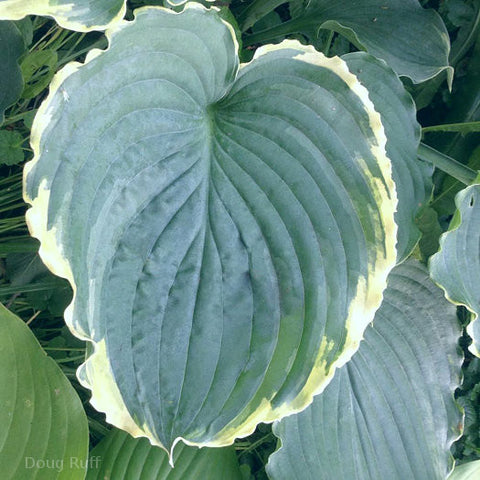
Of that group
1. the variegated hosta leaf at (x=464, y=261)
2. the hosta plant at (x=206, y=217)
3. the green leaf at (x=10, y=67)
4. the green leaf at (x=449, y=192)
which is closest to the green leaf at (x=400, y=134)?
the variegated hosta leaf at (x=464, y=261)

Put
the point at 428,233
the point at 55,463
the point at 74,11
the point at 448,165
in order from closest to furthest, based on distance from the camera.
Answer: the point at 74,11 → the point at 55,463 → the point at 448,165 → the point at 428,233

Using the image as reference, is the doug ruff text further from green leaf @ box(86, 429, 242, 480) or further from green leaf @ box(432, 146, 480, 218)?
green leaf @ box(432, 146, 480, 218)

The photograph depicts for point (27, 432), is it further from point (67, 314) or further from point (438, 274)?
point (438, 274)

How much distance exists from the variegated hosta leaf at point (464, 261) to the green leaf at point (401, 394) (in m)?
0.09

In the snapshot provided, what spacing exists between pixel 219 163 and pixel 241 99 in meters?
0.09

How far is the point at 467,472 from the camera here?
3.52ft

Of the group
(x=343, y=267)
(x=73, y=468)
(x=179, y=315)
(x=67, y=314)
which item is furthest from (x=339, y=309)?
(x=73, y=468)

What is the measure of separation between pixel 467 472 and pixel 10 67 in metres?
1.10

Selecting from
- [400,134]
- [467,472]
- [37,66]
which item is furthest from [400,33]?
[467,472]

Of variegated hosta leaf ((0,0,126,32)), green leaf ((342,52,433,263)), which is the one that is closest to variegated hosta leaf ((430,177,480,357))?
green leaf ((342,52,433,263))

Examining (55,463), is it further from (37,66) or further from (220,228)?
(37,66)

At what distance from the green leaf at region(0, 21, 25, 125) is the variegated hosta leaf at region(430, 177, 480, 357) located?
68 cm

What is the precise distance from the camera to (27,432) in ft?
2.60

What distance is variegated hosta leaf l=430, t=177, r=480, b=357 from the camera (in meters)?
0.80
